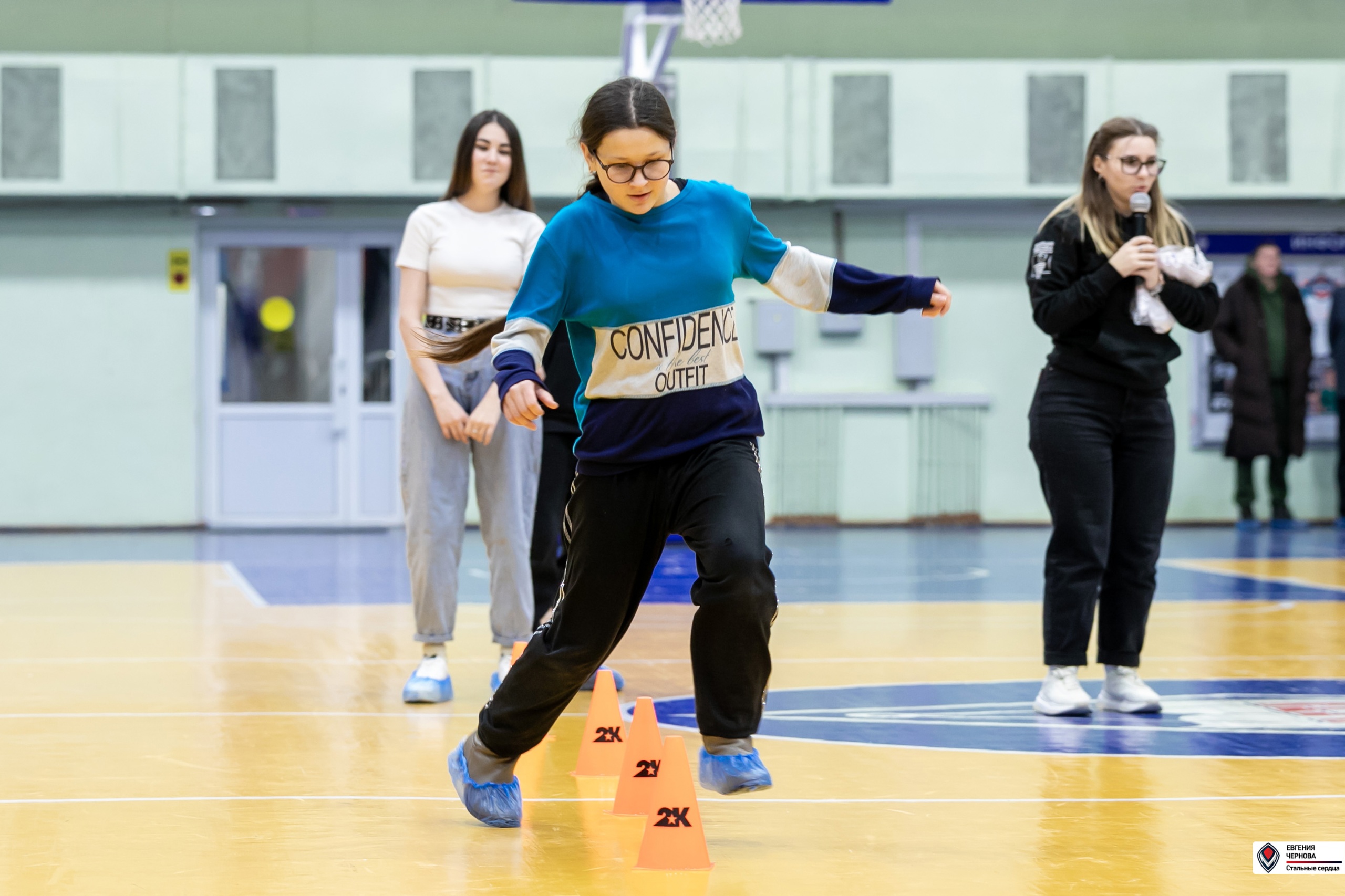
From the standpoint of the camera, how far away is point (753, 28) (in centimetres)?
1403

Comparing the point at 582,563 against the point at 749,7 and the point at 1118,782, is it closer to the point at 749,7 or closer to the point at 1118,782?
the point at 1118,782

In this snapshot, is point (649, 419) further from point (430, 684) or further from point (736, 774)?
point (430, 684)

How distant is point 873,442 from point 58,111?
8.21 metres

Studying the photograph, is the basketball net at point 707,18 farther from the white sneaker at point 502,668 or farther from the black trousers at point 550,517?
the white sneaker at point 502,668

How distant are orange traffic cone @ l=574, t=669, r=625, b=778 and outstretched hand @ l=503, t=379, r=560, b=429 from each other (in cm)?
122

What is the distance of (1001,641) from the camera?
633cm

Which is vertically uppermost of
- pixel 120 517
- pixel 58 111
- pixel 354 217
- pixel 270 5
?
pixel 270 5

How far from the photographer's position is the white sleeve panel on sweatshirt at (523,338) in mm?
2953

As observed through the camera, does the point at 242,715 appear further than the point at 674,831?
Yes

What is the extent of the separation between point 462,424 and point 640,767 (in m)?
1.67

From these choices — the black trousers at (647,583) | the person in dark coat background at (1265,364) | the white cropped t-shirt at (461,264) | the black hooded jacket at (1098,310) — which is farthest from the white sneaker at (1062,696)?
the person in dark coat background at (1265,364)

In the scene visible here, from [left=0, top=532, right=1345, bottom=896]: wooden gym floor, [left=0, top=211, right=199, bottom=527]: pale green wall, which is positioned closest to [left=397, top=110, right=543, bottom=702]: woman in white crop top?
[left=0, top=532, right=1345, bottom=896]: wooden gym floor

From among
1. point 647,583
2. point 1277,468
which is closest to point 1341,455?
point 1277,468

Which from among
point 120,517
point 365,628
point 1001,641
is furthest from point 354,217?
point 1001,641
